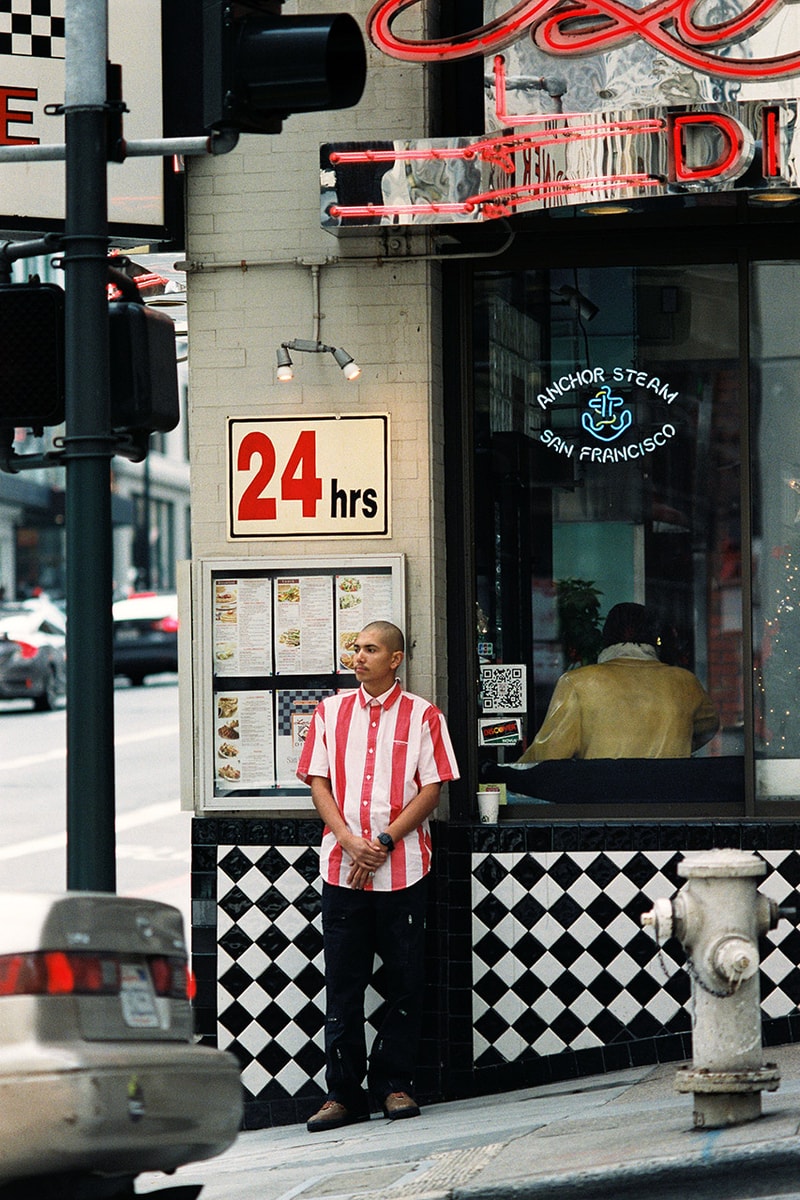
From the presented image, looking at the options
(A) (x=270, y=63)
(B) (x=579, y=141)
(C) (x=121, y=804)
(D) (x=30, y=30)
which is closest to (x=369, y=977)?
(B) (x=579, y=141)

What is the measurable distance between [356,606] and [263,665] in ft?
1.76

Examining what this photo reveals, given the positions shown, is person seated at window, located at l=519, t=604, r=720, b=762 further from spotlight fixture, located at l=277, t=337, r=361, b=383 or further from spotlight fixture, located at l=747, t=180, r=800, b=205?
spotlight fixture, located at l=747, t=180, r=800, b=205

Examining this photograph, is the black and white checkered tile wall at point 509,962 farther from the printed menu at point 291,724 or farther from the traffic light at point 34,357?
the traffic light at point 34,357

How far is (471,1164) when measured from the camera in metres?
6.93

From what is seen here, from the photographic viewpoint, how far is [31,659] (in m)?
28.4

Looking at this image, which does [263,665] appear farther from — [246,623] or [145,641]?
[145,641]

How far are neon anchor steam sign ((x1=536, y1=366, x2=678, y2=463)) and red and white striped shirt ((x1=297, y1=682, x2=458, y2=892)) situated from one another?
1.58m

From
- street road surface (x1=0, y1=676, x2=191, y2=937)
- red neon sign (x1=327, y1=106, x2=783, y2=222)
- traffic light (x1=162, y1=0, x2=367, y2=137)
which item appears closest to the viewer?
traffic light (x1=162, y1=0, x2=367, y2=137)

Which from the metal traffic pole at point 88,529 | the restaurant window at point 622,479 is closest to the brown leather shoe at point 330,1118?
the restaurant window at point 622,479

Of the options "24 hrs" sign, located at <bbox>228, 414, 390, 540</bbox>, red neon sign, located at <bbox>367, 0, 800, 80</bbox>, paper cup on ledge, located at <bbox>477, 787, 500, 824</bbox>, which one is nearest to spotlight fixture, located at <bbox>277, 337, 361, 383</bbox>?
"24 hrs" sign, located at <bbox>228, 414, 390, 540</bbox>

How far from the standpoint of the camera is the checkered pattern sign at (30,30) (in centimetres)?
925

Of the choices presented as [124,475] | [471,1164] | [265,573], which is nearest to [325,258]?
[265,573]

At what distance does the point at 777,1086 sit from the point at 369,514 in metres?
3.41

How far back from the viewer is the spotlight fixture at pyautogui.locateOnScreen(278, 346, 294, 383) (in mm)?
8820
